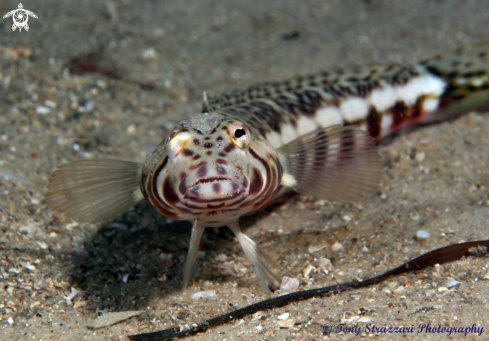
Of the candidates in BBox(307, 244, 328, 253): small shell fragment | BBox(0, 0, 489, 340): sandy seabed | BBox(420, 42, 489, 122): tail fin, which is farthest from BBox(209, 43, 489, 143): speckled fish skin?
BBox(307, 244, 328, 253): small shell fragment

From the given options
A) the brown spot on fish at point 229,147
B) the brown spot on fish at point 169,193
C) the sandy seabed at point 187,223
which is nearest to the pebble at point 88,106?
the sandy seabed at point 187,223

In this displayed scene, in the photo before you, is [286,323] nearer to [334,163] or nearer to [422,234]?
[334,163]

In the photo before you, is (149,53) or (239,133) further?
(149,53)

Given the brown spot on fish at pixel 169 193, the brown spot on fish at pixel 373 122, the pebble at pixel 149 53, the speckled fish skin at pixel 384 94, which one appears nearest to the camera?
the brown spot on fish at pixel 169 193

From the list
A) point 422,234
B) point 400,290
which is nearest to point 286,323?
point 400,290

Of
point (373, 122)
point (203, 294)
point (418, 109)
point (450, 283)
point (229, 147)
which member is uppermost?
point (418, 109)

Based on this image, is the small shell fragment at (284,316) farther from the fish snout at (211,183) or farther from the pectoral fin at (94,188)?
the pectoral fin at (94,188)

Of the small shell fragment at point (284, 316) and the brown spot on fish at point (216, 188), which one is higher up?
the brown spot on fish at point (216, 188)
